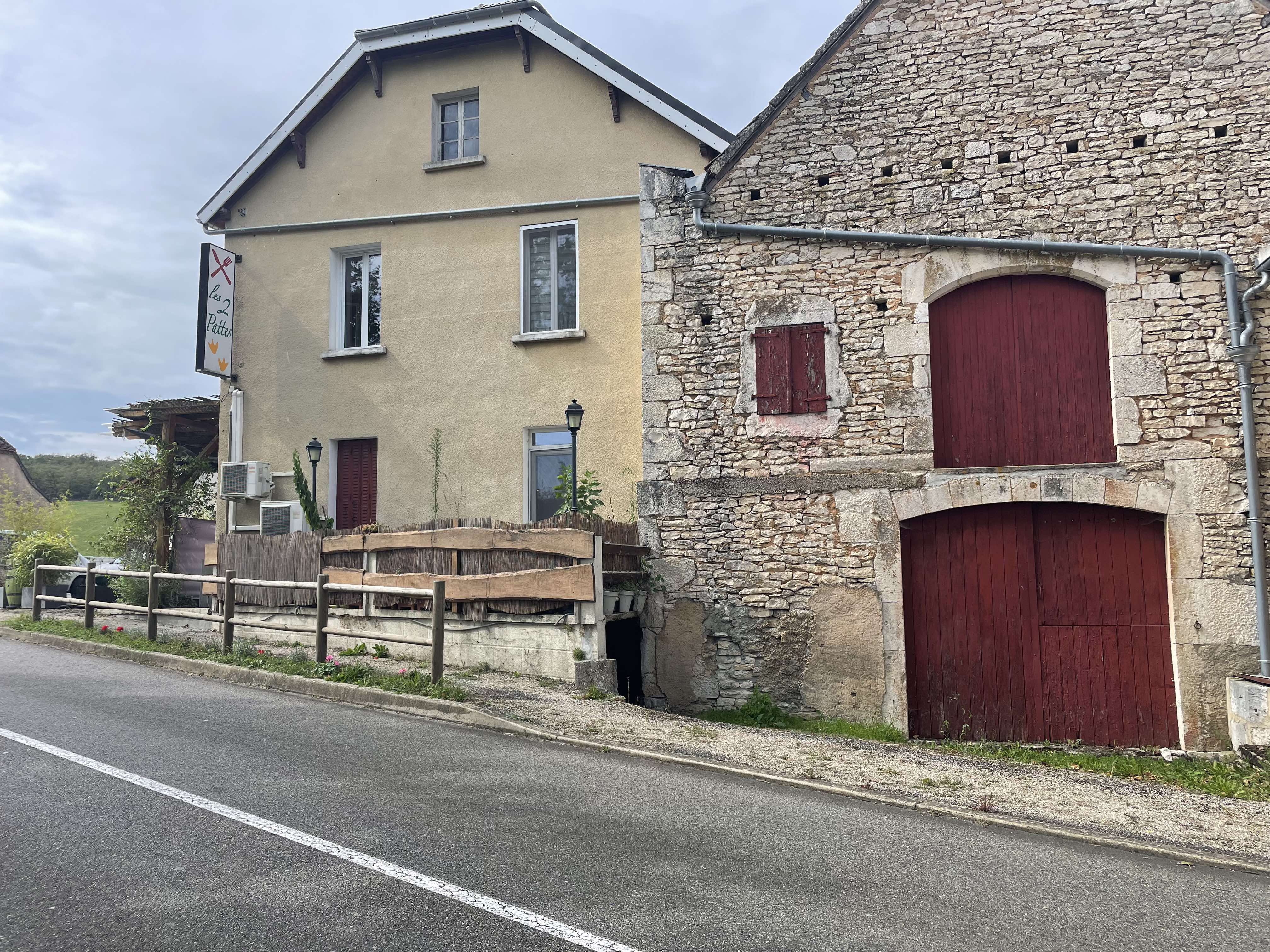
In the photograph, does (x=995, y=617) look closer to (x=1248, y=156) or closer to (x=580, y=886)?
(x=1248, y=156)

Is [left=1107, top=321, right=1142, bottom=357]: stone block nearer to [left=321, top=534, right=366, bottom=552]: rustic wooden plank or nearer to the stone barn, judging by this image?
the stone barn

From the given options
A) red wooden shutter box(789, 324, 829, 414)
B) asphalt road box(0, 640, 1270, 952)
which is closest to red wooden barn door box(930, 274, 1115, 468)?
red wooden shutter box(789, 324, 829, 414)

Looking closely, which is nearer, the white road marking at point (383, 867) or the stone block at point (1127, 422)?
the white road marking at point (383, 867)

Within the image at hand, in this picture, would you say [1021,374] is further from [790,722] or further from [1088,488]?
[790,722]

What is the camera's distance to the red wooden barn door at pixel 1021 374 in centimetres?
915

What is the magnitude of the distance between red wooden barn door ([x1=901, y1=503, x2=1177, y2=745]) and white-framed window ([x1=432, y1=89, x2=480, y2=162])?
853 cm

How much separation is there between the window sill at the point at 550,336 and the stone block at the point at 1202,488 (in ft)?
23.8

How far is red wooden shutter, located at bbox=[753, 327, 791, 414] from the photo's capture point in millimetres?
9766

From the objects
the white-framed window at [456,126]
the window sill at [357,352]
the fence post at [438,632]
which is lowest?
the fence post at [438,632]

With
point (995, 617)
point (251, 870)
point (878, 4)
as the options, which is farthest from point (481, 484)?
point (251, 870)

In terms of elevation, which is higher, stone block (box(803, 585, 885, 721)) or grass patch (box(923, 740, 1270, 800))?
stone block (box(803, 585, 885, 721))

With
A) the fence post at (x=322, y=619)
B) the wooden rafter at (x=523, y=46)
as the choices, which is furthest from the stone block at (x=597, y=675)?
the wooden rafter at (x=523, y=46)

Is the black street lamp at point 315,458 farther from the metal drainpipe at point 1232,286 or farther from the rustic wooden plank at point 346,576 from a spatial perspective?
the metal drainpipe at point 1232,286

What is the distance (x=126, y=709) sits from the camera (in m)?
7.16
